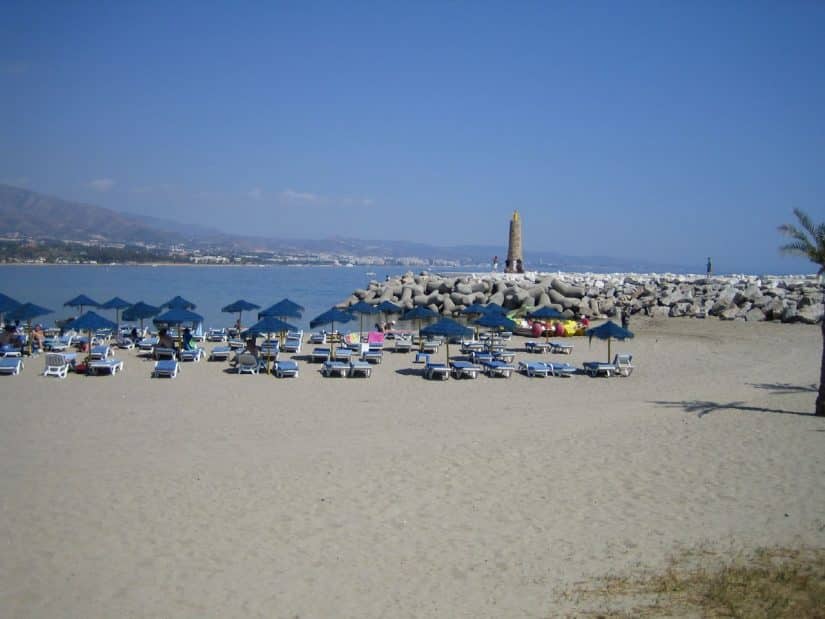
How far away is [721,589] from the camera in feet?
17.7

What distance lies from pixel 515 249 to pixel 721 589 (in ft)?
137

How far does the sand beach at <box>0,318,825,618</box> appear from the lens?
562 cm

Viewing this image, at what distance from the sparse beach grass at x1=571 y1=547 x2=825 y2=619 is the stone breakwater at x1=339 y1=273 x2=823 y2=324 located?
2386 cm

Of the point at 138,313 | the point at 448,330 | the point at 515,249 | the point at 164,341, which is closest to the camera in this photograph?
the point at 448,330

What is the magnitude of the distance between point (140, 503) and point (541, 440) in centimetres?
582

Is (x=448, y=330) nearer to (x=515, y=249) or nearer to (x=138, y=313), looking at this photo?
(x=138, y=313)

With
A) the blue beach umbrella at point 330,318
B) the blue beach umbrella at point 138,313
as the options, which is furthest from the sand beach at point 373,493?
the blue beach umbrella at point 138,313

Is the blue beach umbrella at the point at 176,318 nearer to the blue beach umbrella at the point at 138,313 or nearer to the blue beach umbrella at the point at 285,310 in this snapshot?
the blue beach umbrella at the point at 285,310

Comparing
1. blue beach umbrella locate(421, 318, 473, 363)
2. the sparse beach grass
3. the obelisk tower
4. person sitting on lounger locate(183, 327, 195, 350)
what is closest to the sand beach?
the sparse beach grass

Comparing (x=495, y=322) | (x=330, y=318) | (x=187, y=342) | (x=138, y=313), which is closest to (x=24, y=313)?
(x=138, y=313)

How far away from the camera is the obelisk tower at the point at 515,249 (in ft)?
148

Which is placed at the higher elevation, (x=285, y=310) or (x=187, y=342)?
(x=285, y=310)

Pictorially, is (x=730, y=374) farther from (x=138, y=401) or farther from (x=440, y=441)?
(x=138, y=401)

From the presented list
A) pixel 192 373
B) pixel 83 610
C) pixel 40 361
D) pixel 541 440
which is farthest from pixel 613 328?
pixel 40 361
